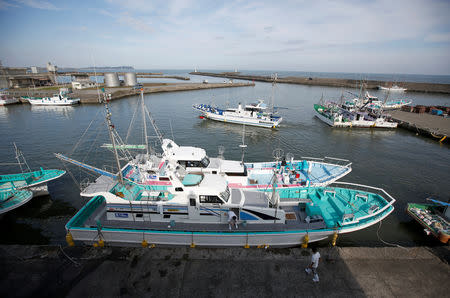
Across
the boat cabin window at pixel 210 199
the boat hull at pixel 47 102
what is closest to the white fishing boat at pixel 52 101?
the boat hull at pixel 47 102

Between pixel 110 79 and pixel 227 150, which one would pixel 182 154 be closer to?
pixel 227 150

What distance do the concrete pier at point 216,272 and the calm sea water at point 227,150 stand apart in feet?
8.93

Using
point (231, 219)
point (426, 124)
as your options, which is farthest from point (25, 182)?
point (426, 124)

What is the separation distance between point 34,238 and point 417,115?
58.8m

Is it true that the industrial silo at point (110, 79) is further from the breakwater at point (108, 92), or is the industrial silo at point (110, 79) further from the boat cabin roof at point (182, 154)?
the boat cabin roof at point (182, 154)

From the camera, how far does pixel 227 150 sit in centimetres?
2314

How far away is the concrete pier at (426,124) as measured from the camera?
2858 centimetres

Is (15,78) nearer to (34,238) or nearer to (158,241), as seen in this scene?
(34,238)

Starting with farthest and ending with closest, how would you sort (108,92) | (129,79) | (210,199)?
(129,79), (108,92), (210,199)

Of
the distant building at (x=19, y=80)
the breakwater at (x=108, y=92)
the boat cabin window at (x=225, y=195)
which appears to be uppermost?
the distant building at (x=19, y=80)

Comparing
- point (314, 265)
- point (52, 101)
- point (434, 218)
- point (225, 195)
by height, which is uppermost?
point (52, 101)

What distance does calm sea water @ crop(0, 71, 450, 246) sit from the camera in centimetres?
1195

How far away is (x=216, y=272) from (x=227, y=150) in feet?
52.7

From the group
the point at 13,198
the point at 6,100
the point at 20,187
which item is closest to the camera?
the point at 13,198
